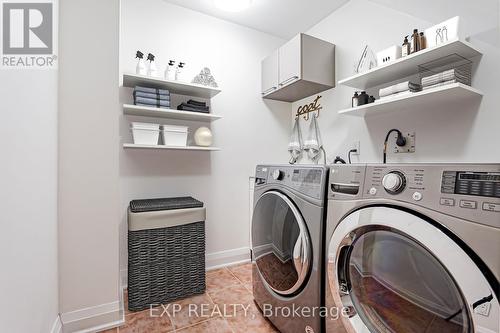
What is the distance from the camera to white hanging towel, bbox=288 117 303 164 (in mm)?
2467

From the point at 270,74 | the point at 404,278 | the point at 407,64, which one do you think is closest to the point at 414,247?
the point at 404,278

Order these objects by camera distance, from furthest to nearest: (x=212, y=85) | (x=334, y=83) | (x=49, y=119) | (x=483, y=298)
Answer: (x=334, y=83) → (x=212, y=85) → (x=49, y=119) → (x=483, y=298)

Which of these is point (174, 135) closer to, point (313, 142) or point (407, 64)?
point (313, 142)

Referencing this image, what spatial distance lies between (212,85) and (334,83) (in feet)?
3.69

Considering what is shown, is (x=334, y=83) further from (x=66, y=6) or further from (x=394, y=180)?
(x=66, y=6)

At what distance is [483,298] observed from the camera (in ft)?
2.07

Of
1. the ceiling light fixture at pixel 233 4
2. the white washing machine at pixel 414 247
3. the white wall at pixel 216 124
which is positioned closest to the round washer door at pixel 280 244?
the white washing machine at pixel 414 247

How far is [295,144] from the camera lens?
97.3 inches

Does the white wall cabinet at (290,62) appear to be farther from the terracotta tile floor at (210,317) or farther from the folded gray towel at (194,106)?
the terracotta tile floor at (210,317)

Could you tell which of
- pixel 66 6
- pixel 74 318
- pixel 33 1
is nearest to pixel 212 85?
pixel 66 6

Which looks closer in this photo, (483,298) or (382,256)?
(483,298)

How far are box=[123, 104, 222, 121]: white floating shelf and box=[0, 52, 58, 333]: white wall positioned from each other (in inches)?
21.7

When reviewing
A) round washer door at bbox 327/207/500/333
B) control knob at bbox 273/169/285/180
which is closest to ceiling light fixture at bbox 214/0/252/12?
control knob at bbox 273/169/285/180

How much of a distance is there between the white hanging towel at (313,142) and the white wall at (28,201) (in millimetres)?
1956
